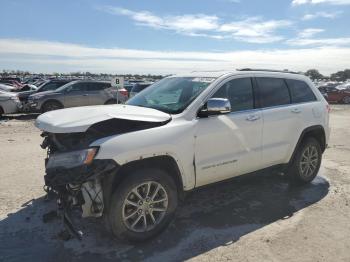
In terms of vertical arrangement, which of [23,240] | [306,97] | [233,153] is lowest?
[23,240]

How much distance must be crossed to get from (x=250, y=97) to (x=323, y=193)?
2016 mm

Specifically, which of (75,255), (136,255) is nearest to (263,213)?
(136,255)

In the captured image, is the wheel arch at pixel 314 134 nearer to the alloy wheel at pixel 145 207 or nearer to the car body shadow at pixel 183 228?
the car body shadow at pixel 183 228

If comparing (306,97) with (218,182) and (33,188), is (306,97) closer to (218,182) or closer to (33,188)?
(218,182)

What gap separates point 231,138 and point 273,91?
1.32m

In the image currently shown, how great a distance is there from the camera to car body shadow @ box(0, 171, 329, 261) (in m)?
4.04

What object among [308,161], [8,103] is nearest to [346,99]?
[8,103]

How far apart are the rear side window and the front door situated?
1.04 metres

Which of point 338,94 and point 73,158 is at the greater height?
point 73,158

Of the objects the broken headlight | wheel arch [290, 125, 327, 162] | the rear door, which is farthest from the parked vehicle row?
the broken headlight

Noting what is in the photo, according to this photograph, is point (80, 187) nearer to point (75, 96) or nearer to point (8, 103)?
point (8, 103)

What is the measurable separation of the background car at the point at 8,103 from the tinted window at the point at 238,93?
12756mm

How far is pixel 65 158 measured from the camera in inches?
154

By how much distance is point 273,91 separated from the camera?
5746 mm
